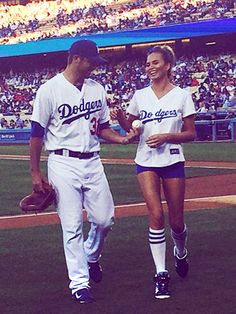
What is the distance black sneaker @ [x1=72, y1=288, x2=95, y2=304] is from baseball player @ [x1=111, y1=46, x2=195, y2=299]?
2.10ft

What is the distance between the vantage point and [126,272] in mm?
6707

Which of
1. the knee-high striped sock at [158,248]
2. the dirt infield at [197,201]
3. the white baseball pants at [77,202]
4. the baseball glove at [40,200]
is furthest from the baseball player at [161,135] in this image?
the dirt infield at [197,201]

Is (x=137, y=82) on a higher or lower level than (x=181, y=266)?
higher

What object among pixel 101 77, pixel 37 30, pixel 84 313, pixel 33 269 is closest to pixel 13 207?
pixel 33 269

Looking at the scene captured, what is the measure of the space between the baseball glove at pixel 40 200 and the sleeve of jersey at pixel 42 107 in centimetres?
50

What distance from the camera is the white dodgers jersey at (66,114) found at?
578 centimetres

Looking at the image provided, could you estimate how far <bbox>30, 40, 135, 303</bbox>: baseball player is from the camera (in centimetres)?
570

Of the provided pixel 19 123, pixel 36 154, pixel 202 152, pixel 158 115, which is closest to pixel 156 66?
pixel 158 115

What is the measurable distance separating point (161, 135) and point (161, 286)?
3.72 feet

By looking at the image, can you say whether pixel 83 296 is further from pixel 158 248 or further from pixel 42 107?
pixel 42 107

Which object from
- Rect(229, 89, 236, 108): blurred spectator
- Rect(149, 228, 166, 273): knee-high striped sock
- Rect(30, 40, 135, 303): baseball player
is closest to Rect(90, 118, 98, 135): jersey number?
Rect(30, 40, 135, 303): baseball player

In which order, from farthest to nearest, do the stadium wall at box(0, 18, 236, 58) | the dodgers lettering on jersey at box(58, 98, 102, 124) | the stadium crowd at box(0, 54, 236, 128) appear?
the stadium wall at box(0, 18, 236, 58) < the stadium crowd at box(0, 54, 236, 128) < the dodgers lettering on jersey at box(58, 98, 102, 124)

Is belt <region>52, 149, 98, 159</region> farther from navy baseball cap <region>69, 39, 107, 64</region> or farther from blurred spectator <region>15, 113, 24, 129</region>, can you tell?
blurred spectator <region>15, 113, 24, 129</region>

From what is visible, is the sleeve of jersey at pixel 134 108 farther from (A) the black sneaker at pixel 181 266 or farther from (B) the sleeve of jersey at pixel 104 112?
(A) the black sneaker at pixel 181 266
